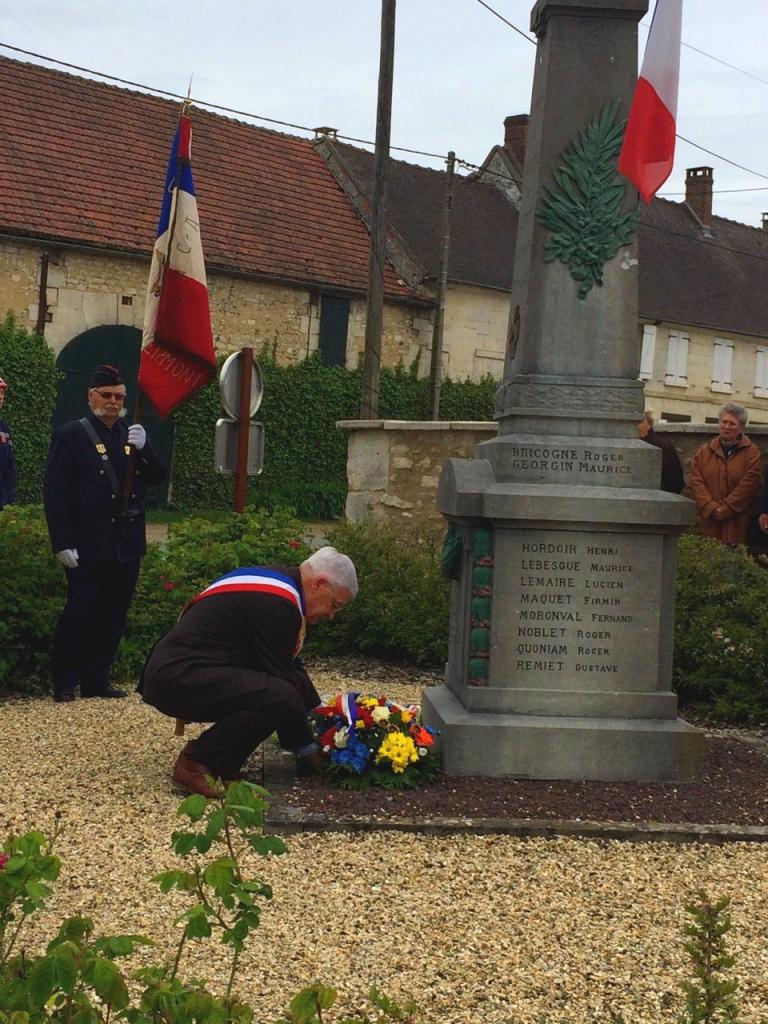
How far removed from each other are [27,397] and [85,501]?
612 inches

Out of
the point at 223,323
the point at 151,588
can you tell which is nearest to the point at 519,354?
the point at 151,588

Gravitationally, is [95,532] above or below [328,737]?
above

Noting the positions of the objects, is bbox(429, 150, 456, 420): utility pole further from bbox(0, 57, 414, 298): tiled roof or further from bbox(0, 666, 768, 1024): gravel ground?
bbox(0, 666, 768, 1024): gravel ground

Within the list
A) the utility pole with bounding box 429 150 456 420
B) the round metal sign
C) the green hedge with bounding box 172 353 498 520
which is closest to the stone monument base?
the round metal sign

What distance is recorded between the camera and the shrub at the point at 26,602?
809 centimetres

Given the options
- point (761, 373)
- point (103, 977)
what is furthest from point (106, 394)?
point (761, 373)

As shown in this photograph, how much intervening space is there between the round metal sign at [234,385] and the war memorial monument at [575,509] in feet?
14.3

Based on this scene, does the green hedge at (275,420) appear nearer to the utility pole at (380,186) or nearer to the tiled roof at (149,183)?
the tiled roof at (149,183)

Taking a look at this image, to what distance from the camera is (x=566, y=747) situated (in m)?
6.22

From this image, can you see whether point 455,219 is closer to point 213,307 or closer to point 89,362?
point 213,307

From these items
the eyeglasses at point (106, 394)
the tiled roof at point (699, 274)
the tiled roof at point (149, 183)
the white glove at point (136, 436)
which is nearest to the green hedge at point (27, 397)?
the tiled roof at point (149, 183)

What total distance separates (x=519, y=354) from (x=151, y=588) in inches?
144

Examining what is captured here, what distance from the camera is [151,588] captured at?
30.1ft

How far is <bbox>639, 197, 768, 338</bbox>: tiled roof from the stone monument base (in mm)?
30801
